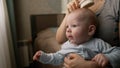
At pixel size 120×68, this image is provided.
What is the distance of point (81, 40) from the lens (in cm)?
112

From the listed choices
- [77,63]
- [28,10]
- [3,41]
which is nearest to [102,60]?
[77,63]

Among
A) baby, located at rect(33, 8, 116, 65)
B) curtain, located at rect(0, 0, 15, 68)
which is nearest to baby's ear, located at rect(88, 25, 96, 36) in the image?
baby, located at rect(33, 8, 116, 65)

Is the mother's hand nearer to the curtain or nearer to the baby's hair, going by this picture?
the baby's hair

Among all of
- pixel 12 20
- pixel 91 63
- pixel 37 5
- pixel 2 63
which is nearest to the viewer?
pixel 91 63

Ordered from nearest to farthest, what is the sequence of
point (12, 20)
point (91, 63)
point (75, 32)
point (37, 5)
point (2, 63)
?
point (91, 63)
point (75, 32)
point (2, 63)
point (12, 20)
point (37, 5)

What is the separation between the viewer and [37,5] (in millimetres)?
2613

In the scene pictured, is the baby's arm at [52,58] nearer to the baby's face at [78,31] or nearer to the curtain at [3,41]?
the baby's face at [78,31]

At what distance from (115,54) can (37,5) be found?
175 centimetres

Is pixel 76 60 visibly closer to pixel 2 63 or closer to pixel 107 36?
pixel 107 36

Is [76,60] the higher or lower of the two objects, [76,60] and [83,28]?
the lower

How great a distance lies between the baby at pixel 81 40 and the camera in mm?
1082

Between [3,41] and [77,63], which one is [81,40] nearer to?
[77,63]

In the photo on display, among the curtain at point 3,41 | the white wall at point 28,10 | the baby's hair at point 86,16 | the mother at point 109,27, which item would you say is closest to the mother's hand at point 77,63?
the mother at point 109,27

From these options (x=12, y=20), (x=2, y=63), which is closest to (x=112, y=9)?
(x=2, y=63)
